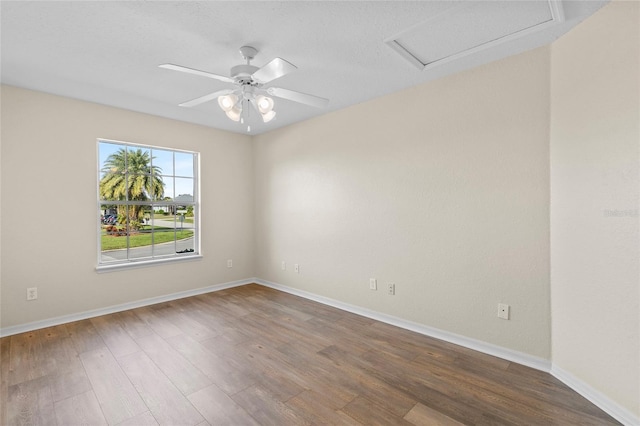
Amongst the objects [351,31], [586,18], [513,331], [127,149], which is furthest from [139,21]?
[513,331]

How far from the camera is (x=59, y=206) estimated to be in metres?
3.23

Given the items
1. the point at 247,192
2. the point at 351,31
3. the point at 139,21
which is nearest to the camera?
the point at 139,21

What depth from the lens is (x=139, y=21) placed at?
1.92 metres

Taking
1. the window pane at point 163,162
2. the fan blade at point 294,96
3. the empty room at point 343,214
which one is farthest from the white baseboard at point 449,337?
the window pane at point 163,162

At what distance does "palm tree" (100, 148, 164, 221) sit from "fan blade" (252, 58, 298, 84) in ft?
8.95

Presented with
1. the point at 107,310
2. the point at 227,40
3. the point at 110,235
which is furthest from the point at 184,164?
the point at 227,40

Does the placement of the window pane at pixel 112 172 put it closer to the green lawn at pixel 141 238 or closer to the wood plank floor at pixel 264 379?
the green lawn at pixel 141 238

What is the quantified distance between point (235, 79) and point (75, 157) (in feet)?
8.02

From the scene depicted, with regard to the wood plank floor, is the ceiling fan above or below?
above

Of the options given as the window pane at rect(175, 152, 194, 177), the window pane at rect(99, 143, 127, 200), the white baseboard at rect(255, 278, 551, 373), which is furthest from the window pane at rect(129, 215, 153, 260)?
the white baseboard at rect(255, 278, 551, 373)

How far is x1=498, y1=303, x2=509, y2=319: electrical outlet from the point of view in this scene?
2.44 meters

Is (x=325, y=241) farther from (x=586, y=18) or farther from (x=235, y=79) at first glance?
(x=586, y=18)

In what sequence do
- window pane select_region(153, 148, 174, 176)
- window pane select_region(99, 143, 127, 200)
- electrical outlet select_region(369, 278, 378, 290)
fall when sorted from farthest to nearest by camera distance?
1. window pane select_region(153, 148, 174, 176)
2. window pane select_region(99, 143, 127, 200)
3. electrical outlet select_region(369, 278, 378, 290)

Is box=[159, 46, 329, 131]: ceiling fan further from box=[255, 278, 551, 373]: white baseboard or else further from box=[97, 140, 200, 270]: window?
box=[255, 278, 551, 373]: white baseboard
